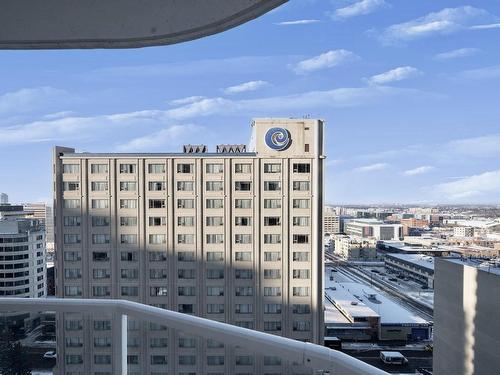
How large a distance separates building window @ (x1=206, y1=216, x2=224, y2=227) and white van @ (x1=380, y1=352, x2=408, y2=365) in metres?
10.7

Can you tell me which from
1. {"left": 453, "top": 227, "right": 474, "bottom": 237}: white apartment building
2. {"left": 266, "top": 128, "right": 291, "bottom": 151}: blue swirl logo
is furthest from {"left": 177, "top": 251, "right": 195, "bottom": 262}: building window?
{"left": 453, "top": 227, "right": 474, "bottom": 237}: white apartment building

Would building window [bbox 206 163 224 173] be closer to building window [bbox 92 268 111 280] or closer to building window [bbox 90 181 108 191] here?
building window [bbox 90 181 108 191]

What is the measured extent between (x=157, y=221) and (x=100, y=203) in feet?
9.89

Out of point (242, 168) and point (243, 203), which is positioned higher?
point (242, 168)

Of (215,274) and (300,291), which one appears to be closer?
(300,291)

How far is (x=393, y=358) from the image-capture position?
15.8m

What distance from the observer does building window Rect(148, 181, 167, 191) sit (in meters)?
15.8

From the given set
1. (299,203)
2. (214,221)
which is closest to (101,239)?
(214,221)

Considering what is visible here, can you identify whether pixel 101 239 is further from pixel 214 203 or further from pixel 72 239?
pixel 214 203

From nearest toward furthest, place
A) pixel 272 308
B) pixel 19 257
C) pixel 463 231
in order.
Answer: pixel 272 308
pixel 19 257
pixel 463 231

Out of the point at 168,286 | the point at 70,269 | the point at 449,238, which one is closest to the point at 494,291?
the point at 168,286

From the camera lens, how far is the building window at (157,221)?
16.0 m

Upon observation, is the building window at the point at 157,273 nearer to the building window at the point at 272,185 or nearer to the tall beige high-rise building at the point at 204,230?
the tall beige high-rise building at the point at 204,230

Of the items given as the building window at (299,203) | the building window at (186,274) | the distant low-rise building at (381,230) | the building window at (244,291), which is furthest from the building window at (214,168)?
the distant low-rise building at (381,230)
